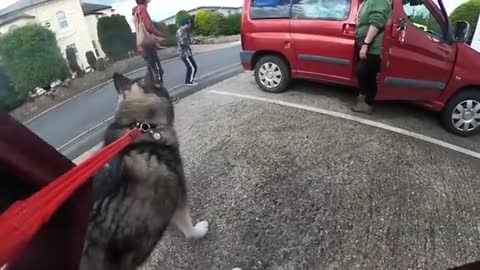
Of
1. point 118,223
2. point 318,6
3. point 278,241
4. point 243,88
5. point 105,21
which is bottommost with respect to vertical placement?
point 278,241

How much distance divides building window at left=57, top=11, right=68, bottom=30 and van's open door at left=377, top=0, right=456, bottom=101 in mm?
1637

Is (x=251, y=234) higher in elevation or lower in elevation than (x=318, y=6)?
lower

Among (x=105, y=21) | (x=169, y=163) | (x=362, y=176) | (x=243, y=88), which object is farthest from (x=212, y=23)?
(x=243, y=88)

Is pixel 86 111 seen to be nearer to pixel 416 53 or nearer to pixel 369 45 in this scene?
pixel 369 45

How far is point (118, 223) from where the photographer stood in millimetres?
755

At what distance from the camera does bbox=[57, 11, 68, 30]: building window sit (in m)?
0.70

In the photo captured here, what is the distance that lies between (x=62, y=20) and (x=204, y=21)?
36cm

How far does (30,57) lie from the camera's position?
0.65 metres

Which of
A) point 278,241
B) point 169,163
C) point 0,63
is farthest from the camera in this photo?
point 278,241

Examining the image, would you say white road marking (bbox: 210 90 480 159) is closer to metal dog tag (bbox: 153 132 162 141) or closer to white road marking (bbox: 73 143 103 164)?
metal dog tag (bbox: 153 132 162 141)

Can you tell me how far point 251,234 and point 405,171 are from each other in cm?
78

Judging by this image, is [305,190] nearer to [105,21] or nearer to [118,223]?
[118,223]

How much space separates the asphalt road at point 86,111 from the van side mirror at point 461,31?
1.44 metres

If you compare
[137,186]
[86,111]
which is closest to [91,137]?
[86,111]
